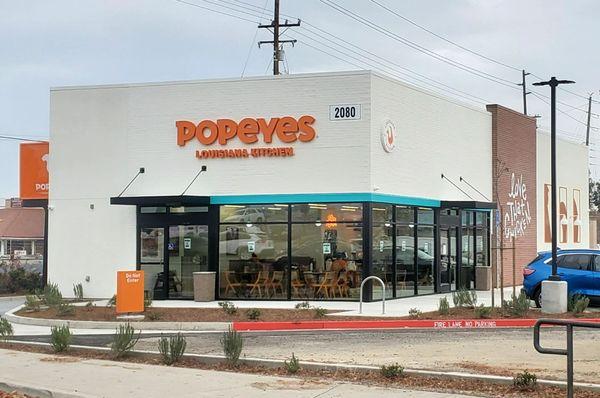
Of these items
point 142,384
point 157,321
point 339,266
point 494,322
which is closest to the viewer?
point 142,384

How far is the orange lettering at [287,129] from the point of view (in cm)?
2367

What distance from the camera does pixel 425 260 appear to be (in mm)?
26250

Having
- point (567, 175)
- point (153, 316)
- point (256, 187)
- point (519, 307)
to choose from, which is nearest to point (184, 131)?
point (256, 187)

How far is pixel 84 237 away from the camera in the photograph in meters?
26.1

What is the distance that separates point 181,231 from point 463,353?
13289 millimetres

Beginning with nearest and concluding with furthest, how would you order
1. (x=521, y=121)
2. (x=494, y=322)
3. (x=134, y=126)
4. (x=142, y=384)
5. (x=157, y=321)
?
(x=142, y=384) → (x=494, y=322) → (x=157, y=321) → (x=134, y=126) → (x=521, y=121)

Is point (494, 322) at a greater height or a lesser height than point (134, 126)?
lesser

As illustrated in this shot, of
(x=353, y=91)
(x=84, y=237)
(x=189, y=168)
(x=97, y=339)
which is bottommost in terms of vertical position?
(x=97, y=339)

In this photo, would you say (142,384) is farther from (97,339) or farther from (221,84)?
(221,84)

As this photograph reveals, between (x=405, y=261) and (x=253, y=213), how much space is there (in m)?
5.07

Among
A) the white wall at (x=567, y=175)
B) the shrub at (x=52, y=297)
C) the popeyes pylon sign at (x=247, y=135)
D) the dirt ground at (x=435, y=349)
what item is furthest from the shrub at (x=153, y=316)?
the white wall at (x=567, y=175)

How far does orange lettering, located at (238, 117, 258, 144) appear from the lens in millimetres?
23938

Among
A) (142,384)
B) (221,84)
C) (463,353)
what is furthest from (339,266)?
(142,384)

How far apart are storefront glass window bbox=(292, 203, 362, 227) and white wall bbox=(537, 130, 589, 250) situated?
15.3 metres
